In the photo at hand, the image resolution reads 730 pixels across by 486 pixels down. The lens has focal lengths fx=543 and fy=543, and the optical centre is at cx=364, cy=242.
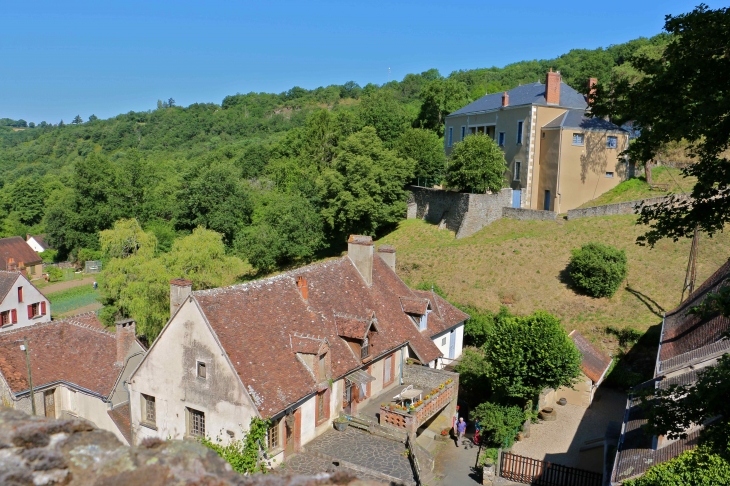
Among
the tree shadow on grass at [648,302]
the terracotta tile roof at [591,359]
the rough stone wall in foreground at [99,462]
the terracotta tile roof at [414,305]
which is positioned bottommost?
the terracotta tile roof at [591,359]

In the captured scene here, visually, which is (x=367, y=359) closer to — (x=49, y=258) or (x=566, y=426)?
(x=566, y=426)

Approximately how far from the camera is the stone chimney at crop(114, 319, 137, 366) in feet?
82.8

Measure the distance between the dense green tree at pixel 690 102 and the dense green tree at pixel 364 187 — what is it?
117 feet

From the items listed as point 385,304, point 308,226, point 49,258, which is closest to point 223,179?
point 308,226

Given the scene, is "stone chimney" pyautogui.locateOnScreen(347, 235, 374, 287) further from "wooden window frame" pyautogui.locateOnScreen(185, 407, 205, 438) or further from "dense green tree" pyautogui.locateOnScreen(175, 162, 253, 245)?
"dense green tree" pyautogui.locateOnScreen(175, 162, 253, 245)

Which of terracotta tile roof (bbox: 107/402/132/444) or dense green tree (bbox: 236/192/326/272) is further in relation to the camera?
dense green tree (bbox: 236/192/326/272)

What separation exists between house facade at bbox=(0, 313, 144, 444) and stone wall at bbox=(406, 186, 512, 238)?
94.4 feet

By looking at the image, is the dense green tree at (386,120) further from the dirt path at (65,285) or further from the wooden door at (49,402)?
the wooden door at (49,402)

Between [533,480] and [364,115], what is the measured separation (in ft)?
185

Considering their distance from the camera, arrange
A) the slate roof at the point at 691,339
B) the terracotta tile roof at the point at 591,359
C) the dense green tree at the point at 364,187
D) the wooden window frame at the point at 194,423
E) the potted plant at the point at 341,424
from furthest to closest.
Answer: the dense green tree at the point at 364,187, the terracotta tile roof at the point at 591,359, the potted plant at the point at 341,424, the wooden window frame at the point at 194,423, the slate roof at the point at 691,339

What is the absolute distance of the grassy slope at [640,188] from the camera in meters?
43.9

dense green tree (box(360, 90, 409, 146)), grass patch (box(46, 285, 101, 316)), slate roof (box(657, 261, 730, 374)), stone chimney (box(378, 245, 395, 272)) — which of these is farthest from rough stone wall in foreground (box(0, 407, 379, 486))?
dense green tree (box(360, 90, 409, 146))

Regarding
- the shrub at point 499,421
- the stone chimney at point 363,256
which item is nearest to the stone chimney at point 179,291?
the stone chimney at point 363,256

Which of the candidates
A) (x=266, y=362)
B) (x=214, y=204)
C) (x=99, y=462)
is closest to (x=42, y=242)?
(x=214, y=204)
